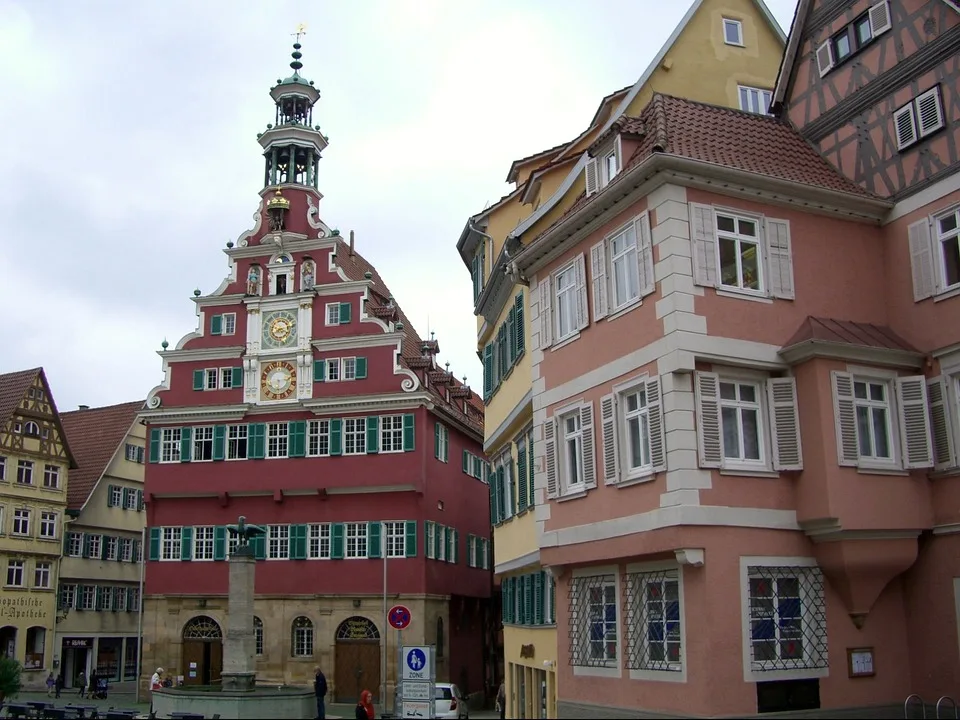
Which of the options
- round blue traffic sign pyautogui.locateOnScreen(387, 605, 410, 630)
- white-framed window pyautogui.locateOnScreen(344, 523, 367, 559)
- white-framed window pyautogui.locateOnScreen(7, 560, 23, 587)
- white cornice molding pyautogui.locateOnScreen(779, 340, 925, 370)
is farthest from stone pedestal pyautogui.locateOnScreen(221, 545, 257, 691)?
white-framed window pyautogui.locateOnScreen(7, 560, 23, 587)

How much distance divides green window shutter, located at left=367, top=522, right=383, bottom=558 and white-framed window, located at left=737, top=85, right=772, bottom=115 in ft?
75.1

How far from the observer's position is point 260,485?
1678 inches

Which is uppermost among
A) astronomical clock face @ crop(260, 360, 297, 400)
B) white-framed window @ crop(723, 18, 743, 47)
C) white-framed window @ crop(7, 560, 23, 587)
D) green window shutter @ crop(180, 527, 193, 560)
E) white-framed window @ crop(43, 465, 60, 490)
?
white-framed window @ crop(723, 18, 743, 47)

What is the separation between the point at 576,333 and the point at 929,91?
282 inches

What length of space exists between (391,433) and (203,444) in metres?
7.82

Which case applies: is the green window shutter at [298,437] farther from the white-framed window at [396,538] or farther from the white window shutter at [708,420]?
the white window shutter at [708,420]

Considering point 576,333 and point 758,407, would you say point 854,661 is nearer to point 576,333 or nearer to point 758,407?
point 758,407

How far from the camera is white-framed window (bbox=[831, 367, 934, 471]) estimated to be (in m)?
17.5

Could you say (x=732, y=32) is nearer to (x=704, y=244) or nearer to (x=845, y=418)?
(x=704, y=244)

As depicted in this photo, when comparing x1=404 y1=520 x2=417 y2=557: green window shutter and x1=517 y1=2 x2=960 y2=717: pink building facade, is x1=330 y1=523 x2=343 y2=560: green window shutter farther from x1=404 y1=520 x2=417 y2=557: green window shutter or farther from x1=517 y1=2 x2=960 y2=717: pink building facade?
x1=517 y1=2 x2=960 y2=717: pink building facade

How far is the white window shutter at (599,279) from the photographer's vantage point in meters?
19.2

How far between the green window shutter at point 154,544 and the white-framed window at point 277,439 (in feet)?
18.2

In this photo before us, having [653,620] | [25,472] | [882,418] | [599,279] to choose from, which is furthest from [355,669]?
[882,418]

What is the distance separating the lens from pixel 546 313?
69.9 ft
